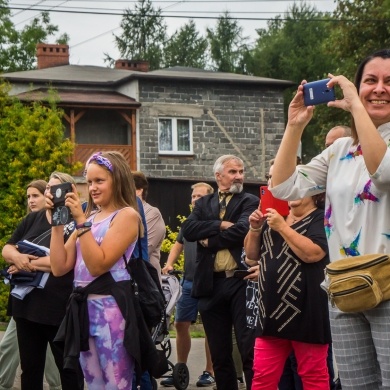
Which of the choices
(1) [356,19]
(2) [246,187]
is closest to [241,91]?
(1) [356,19]

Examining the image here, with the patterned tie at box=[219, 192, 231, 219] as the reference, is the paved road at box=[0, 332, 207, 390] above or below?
below

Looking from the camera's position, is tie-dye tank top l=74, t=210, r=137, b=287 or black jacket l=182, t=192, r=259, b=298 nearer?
tie-dye tank top l=74, t=210, r=137, b=287

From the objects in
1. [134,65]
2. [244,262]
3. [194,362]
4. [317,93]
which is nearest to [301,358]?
[244,262]

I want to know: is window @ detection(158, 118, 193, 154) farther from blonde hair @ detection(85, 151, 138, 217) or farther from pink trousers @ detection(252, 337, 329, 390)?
blonde hair @ detection(85, 151, 138, 217)

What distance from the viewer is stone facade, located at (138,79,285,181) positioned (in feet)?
142

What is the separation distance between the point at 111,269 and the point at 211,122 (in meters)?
37.6

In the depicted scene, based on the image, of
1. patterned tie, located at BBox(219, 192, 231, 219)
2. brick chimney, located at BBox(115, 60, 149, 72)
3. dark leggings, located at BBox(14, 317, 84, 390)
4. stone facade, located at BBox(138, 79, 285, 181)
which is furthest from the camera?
brick chimney, located at BBox(115, 60, 149, 72)

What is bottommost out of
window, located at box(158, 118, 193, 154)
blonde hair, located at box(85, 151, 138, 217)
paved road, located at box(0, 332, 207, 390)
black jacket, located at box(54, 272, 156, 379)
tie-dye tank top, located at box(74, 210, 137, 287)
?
paved road, located at box(0, 332, 207, 390)

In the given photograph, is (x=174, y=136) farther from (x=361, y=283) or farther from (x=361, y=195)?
(x=361, y=283)

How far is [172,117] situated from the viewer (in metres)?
43.6

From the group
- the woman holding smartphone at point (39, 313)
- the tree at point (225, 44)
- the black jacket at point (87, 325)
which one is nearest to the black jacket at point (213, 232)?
the woman holding smartphone at point (39, 313)

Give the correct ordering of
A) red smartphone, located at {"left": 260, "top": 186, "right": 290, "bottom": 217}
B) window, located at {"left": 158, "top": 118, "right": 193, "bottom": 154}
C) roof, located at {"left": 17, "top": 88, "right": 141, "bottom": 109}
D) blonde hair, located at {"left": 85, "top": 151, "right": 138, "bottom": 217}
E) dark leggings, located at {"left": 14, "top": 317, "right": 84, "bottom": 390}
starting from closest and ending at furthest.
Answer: blonde hair, located at {"left": 85, "top": 151, "right": 138, "bottom": 217}
red smartphone, located at {"left": 260, "top": 186, "right": 290, "bottom": 217}
dark leggings, located at {"left": 14, "top": 317, "right": 84, "bottom": 390}
roof, located at {"left": 17, "top": 88, "right": 141, "bottom": 109}
window, located at {"left": 158, "top": 118, "right": 193, "bottom": 154}

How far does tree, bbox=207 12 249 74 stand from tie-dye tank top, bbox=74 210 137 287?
214 ft

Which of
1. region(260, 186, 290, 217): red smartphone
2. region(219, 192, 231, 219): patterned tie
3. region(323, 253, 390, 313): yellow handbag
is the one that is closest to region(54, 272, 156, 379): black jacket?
region(260, 186, 290, 217): red smartphone
